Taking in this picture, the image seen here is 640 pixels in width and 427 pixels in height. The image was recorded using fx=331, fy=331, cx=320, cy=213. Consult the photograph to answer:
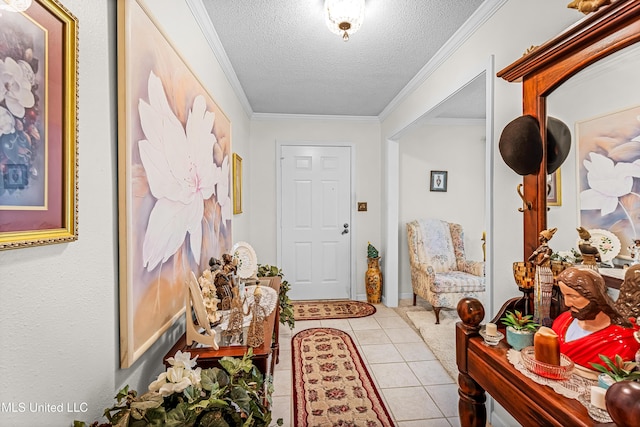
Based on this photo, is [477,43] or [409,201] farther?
[409,201]

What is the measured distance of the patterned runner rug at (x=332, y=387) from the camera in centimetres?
201

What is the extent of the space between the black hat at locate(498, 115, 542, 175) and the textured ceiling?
0.96 metres

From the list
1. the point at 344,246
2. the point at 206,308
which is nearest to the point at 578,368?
the point at 206,308

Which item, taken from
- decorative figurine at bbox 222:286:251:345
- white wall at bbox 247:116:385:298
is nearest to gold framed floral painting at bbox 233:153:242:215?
white wall at bbox 247:116:385:298

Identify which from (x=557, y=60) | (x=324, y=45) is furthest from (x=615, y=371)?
(x=324, y=45)

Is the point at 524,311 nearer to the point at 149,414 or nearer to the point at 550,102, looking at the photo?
the point at 550,102

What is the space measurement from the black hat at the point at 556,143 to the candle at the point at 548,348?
69 cm

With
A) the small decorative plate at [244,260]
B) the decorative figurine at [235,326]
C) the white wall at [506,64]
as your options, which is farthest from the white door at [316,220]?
the decorative figurine at [235,326]

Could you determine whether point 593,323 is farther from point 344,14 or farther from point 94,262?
point 344,14

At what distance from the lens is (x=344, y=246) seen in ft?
14.9

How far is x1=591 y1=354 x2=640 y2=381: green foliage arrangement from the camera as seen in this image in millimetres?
840

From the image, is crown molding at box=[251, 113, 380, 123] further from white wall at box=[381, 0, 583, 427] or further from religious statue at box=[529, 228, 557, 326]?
religious statue at box=[529, 228, 557, 326]

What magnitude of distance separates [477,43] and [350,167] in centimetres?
251

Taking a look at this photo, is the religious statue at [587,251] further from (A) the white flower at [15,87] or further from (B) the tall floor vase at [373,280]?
(B) the tall floor vase at [373,280]
